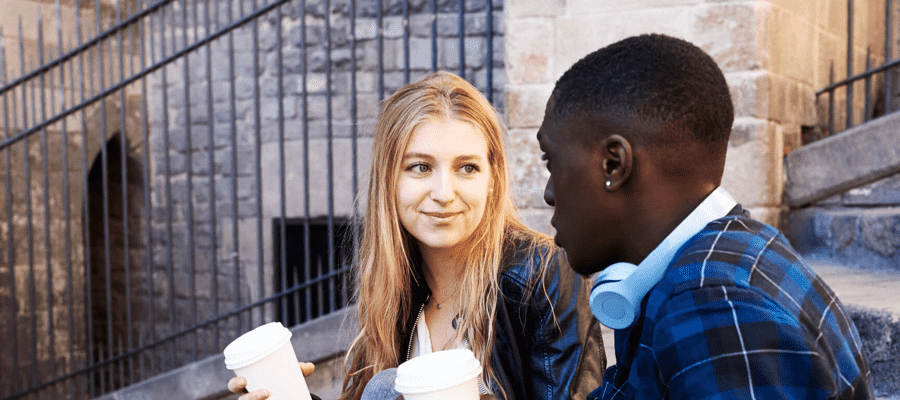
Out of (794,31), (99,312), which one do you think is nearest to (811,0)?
(794,31)

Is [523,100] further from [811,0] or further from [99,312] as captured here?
[99,312]

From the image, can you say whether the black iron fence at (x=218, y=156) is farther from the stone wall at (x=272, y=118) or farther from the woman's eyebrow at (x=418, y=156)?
the woman's eyebrow at (x=418, y=156)

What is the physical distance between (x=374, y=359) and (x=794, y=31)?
88.3 inches

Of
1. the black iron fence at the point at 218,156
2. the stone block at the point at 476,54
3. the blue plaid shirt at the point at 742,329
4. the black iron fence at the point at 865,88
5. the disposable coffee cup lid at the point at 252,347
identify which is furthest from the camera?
the black iron fence at the point at 218,156

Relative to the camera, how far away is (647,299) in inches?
34.6

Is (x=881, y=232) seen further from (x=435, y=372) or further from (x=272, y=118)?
(x=272, y=118)

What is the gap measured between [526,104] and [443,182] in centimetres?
120

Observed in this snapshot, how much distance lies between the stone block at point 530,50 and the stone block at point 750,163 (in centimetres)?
75

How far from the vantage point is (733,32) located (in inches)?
103

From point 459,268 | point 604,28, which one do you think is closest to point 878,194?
point 604,28

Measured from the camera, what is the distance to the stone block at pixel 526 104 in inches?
112

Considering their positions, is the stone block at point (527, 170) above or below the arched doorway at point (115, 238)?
above

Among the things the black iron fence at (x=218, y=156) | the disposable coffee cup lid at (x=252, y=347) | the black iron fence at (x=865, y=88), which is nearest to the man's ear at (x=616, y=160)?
the disposable coffee cup lid at (x=252, y=347)

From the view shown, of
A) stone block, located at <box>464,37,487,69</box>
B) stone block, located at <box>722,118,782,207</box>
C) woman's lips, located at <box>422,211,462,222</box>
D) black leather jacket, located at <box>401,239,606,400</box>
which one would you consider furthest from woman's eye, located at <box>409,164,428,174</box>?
stone block, located at <box>464,37,487,69</box>
